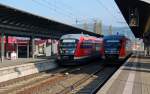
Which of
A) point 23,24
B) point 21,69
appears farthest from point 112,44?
point 23,24

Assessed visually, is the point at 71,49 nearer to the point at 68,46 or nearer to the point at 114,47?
the point at 68,46

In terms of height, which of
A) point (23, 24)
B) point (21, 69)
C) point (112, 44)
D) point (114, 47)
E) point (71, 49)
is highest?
point (23, 24)

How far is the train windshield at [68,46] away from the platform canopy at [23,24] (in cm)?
554

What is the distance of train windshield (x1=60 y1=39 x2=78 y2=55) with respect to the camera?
37156mm

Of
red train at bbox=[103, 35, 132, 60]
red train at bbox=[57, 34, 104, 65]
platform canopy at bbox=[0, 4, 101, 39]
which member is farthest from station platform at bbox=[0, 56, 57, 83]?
platform canopy at bbox=[0, 4, 101, 39]

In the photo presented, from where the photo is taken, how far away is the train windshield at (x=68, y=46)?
37.2 m

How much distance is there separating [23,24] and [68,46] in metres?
12.3

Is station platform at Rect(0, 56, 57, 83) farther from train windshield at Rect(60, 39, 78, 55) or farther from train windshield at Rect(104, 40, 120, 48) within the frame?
train windshield at Rect(104, 40, 120, 48)

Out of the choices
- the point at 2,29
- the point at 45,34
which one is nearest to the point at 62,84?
the point at 2,29

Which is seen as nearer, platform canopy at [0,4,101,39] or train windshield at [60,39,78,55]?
train windshield at [60,39,78,55]

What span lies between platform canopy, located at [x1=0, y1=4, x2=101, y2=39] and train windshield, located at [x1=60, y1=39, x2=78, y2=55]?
5.54 meters

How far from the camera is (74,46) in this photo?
37.3 m

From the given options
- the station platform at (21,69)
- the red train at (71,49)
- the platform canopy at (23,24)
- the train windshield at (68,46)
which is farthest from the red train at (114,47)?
the platform canopy at (23,24)

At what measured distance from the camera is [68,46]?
123ft
